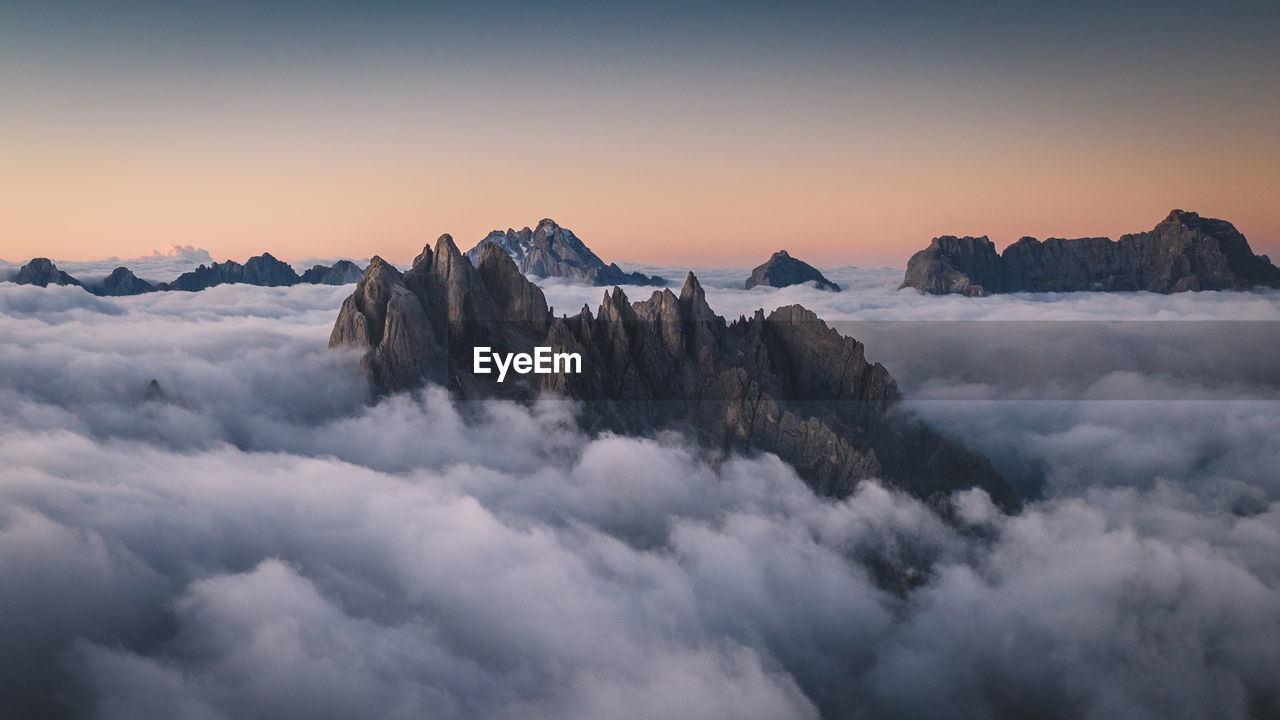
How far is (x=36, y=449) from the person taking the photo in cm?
7594

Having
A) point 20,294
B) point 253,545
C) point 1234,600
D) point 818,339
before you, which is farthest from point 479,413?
point 20,294

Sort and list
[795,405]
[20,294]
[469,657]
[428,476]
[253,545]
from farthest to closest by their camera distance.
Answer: [20,294], [795,405], [428,476], [253,545], [469,657]

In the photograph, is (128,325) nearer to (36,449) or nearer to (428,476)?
(36,449)

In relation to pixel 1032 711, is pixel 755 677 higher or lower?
higher

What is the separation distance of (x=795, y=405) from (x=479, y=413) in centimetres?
6550

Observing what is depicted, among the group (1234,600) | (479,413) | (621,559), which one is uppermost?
(479,413)

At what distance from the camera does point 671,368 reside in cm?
12338

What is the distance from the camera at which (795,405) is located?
124000 millimetres

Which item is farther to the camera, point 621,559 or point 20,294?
point 20,294

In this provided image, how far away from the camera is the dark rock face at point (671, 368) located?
101 m

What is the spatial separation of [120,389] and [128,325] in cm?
8211

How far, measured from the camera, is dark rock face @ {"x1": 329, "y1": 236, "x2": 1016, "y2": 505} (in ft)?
331

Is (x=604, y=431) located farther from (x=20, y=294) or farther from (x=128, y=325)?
(x=20, y=294)

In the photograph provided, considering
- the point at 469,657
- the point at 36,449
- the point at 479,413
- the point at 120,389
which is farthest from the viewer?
the point at 120,389
